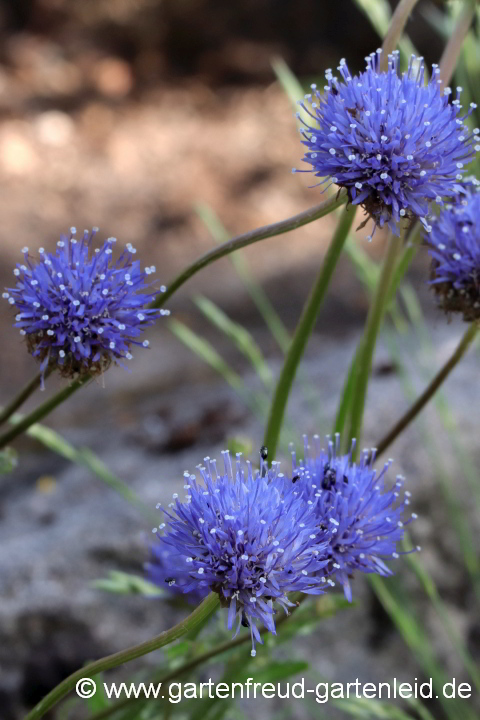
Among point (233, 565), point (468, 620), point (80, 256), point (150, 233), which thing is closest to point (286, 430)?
point (468, 620)

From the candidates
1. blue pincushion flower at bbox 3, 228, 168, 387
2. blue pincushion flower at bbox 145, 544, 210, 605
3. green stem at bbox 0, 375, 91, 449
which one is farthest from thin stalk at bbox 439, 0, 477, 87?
blue pincushion flower at bbox 145, 544, 210, 605

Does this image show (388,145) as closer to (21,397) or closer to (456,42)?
(456,42)

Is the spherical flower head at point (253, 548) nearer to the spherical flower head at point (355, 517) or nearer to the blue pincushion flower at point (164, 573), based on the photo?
the spherical flower head at point (355, 517)

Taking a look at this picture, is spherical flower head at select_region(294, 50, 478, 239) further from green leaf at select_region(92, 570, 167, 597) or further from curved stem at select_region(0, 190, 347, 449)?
green leaf at select_region(92, 570, 167, 597)

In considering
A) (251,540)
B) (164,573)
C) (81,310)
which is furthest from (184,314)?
(251,540)

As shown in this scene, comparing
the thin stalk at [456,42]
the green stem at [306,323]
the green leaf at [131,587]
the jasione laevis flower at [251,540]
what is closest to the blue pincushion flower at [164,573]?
the green leaf at [131,587]

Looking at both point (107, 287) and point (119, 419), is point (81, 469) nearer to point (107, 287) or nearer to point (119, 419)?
point (119, 419)
